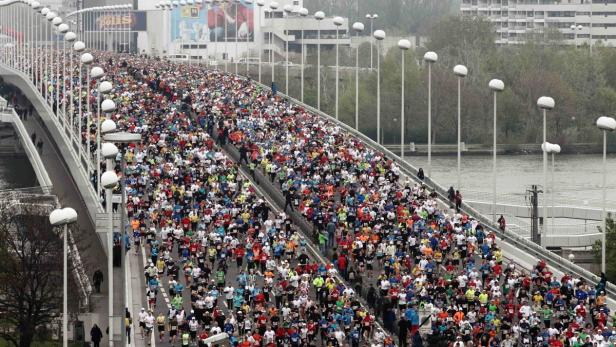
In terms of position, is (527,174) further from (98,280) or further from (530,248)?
(98,280)

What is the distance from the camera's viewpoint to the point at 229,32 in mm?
160375

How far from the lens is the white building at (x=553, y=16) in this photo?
169750 millimetres

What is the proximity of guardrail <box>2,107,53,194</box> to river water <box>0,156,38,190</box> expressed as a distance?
2.70 m

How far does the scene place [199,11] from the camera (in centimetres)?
15950

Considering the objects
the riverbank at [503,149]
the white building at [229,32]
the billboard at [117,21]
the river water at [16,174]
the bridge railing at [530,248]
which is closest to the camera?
the bridge railing at [530,248]

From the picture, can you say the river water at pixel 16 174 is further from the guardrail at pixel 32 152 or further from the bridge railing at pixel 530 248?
the bridge railing at pixel 530 248

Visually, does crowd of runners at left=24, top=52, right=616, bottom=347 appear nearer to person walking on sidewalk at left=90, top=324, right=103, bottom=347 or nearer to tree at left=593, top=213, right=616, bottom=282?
person walking on sidewalk at left=90, top=324, right=103, bottom=347

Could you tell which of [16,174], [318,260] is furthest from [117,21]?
[318,260]

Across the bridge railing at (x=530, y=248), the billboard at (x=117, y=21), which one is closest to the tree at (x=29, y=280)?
the bridge railing at (x=530, y=248)

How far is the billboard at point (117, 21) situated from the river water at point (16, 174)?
64006 millimetres

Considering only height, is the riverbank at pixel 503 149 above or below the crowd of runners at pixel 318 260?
below

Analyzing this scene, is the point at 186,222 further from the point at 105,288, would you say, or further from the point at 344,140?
the point at 344,140

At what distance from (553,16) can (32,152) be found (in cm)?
10613

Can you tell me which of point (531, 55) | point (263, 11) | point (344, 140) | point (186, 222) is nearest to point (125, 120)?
point (344, 140)
